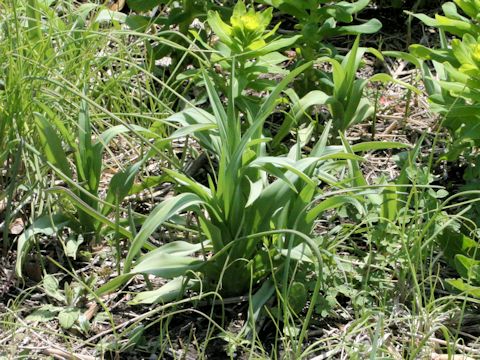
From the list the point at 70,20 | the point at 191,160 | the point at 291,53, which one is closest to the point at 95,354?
the point at 191,160

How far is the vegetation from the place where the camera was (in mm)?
2098

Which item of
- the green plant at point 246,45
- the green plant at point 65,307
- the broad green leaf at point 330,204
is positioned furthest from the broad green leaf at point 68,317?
the green plant at point 246,45

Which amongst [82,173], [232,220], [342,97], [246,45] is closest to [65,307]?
[82,173]

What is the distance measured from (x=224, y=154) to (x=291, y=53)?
1206 millimetres

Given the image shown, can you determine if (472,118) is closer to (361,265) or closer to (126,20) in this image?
(361,265)

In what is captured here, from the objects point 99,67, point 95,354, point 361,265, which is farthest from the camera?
point 99,67

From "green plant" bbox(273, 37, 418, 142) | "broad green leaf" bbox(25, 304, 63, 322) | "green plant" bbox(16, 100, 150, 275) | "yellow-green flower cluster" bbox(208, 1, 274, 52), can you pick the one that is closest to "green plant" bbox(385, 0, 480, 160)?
"green plant" bbox(273, 37, 418, 142)

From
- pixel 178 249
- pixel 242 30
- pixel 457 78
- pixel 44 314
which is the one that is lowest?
pixel 44 314

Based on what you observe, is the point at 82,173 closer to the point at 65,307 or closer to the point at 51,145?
the point at 51,145

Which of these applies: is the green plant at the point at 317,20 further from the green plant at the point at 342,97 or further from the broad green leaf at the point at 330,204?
the broad green leaf at the point at 330,204

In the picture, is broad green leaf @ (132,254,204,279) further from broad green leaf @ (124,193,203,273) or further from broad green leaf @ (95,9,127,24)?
broad green leaf @ (95,9,127,24)

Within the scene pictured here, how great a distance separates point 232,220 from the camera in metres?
2.20

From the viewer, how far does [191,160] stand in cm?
275

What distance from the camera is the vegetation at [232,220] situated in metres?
2.10
